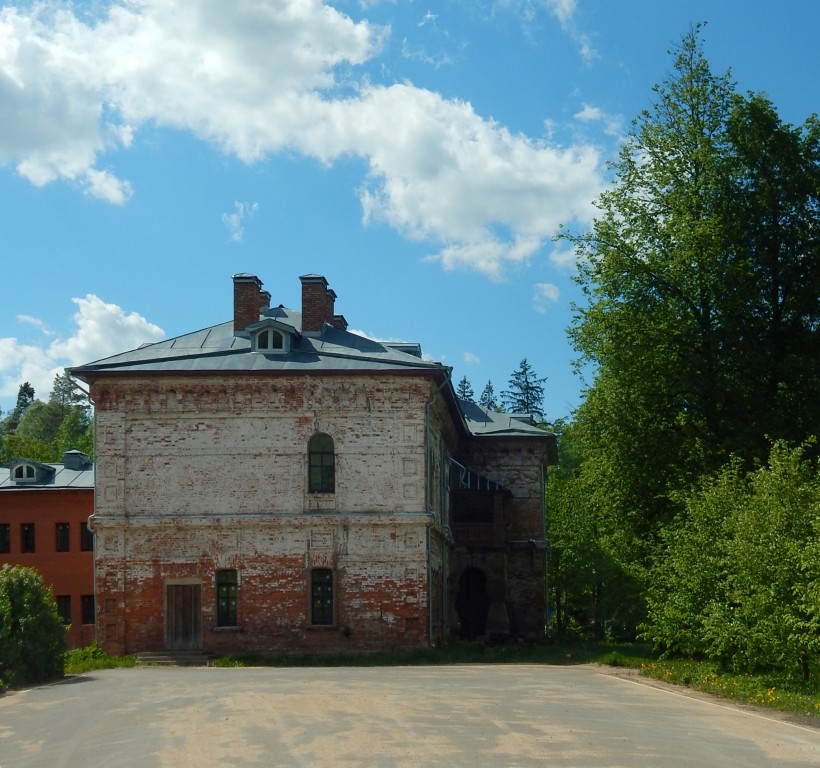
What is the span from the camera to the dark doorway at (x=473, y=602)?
4041cm

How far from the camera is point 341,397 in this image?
2964 cm

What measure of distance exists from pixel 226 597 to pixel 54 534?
15.1 m

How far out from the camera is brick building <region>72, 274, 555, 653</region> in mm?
28938

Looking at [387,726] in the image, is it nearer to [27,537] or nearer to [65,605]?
[65,605]

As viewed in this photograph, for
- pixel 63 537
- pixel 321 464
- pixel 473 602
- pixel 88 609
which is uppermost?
pixel 321 464

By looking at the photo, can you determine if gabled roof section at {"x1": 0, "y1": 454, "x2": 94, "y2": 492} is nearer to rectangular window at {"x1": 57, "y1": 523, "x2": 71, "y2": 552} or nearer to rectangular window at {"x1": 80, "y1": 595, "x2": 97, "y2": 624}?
rectangular window at {"x1": 57, "y1": 523, "x2": 71, "y2": 552}

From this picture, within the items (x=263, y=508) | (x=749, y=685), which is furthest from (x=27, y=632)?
(x=749, y=685)

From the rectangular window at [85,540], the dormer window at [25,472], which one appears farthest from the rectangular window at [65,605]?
the dormer window at [25,472]

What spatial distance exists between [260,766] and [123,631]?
19302mm

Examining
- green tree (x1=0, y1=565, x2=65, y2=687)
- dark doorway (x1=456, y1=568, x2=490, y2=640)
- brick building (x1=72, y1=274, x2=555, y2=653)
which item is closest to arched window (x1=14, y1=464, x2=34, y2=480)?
brick building (x1=72, y1=274, x2=555, y2=653)

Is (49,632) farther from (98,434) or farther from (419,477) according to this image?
(419,477)

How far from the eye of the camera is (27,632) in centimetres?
2180

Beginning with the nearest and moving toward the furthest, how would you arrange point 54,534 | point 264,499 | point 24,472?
point 264,499
point 54,534
point 24,472

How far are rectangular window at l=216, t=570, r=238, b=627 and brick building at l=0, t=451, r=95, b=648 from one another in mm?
13751
